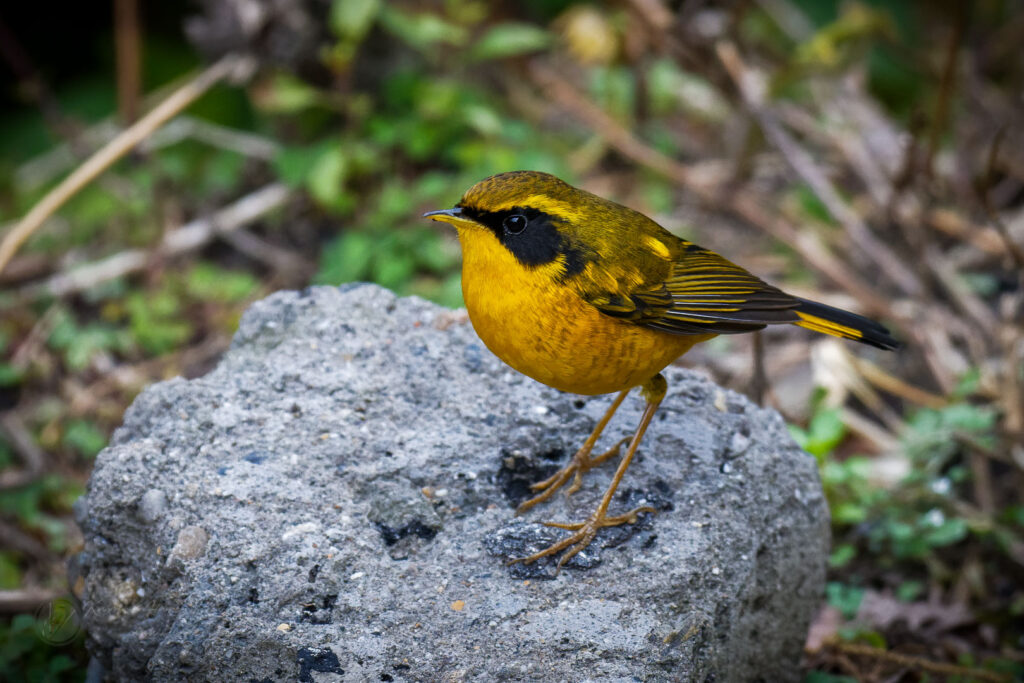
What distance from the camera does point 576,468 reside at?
10.4 feet

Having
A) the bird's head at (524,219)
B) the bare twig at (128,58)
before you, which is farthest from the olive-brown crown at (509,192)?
the bare twig at (128,58)

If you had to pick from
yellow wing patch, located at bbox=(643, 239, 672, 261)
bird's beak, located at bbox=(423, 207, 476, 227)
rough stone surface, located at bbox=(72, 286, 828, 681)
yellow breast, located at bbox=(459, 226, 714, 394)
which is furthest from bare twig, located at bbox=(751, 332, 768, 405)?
bird's beak, located at bbox=(423, 207, 476, 227)

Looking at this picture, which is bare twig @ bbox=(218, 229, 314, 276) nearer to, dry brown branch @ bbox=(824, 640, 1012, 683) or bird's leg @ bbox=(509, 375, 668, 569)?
bird's leg @ bbox=(509, 375, 668, 569)

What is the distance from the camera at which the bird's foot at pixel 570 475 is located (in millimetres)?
3036

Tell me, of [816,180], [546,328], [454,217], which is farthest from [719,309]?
[816,180]

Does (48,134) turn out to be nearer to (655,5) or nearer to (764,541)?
(655,5)

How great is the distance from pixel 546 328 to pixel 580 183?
4073 millimetres

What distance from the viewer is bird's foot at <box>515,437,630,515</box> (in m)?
3.04

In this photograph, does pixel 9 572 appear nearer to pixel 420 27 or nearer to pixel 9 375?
pixel 9 375

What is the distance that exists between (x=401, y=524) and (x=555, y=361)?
0.69 m

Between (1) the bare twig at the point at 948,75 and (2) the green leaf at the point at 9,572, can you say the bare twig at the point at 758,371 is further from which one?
(2) the green leaf at the point at 9,572

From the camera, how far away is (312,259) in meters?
6.29

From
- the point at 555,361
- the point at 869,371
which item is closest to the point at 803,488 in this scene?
the point at 555,361

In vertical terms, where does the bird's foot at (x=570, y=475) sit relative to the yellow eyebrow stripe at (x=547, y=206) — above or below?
below
